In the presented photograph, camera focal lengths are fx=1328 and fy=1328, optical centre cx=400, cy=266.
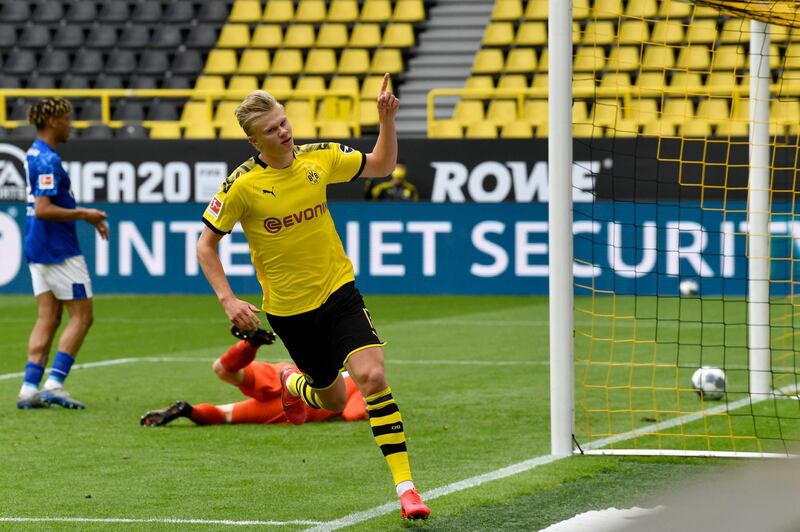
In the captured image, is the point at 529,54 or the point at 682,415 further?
the point at 529,54

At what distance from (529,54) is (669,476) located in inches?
703

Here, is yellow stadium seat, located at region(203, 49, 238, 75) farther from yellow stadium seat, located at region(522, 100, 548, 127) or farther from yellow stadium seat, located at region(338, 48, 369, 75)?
yellow stadium seat, located at region(522, 100, 548, 127)

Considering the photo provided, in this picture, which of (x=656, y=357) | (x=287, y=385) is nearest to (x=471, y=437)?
(x=287, y=385)

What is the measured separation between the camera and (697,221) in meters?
17.5

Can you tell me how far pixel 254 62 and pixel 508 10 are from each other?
15.5 ft

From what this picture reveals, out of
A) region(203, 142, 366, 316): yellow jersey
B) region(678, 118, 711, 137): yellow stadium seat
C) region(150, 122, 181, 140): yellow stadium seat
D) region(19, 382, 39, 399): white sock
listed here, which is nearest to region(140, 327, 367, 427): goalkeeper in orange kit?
region(19, 382, 39, 399): white sock

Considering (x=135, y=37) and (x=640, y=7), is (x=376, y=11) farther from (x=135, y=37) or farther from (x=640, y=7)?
(x=640, y=7)

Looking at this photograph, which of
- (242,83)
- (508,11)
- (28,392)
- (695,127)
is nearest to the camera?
(28,392)

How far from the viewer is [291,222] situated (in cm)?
521

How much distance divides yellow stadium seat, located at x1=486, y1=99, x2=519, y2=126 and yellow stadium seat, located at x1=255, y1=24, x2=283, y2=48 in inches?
201

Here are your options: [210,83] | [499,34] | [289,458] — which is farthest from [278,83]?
[289,458]

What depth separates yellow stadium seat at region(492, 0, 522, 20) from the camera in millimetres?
23844

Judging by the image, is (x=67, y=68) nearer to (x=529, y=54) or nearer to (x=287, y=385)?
(x=529, y=54)

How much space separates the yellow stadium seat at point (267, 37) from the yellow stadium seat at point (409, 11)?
85.8 inches
